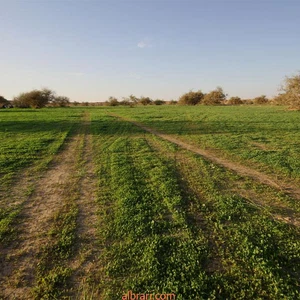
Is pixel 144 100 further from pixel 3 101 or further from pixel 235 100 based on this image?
pixel 3 101

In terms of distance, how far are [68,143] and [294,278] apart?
1221cm

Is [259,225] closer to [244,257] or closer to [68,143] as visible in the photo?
[244,257]

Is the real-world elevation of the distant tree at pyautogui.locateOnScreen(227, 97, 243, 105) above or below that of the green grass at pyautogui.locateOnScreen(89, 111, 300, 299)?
below

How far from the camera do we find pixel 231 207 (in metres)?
5.28

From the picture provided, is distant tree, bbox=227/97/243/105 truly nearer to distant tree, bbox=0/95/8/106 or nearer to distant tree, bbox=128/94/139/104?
distant tree, bbox=128/94/139/104

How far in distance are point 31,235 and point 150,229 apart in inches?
96.7

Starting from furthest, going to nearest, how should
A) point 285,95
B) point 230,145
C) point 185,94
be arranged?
point 185,94 → point 285,95 → point 230,145

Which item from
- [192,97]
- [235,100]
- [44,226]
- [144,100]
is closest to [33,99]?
[144,100]

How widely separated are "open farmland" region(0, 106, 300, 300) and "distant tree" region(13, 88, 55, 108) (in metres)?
64.0

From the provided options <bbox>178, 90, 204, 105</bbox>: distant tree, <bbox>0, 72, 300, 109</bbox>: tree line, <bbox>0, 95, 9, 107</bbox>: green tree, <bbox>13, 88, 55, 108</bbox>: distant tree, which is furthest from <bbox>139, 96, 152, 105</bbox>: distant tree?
A: <bbox>0, 95, 9, 107</bbox>: green tree

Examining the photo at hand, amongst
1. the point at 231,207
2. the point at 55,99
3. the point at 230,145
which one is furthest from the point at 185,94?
the point at 231,207

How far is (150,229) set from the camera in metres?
4.44

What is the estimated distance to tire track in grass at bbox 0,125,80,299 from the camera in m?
3.18

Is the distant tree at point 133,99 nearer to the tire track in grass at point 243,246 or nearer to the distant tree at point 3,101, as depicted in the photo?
the distant tree at point 3,101
